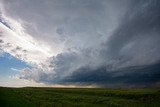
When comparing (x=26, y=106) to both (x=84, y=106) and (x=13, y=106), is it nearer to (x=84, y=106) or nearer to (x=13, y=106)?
(x=13, y=106)

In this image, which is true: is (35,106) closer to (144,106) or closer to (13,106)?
(13,106)

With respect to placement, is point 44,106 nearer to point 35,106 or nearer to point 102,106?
point 35,106

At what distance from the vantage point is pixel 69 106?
4597 cm

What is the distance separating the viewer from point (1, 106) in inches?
1502

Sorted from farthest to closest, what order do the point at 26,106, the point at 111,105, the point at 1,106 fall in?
the point at 111,105 → the point at 26,106 → the point at 1,106

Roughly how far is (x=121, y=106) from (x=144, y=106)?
18.1 ft

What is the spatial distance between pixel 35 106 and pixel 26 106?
70.1 inches

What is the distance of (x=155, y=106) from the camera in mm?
49219

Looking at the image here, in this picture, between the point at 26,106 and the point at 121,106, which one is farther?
the point at 121,106

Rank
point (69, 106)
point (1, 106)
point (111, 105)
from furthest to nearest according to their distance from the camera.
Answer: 1. point (111, 105)
2. point (69, 106)
3. point (1, 106)

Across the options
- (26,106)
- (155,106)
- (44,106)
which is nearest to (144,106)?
(155,106)

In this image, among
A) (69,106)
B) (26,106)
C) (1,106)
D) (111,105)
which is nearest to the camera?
(1,106)

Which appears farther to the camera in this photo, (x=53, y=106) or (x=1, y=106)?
(x=53, y=106)

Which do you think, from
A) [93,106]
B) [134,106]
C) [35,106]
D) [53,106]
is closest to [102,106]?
[93,106]
